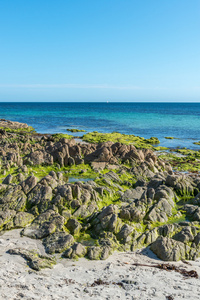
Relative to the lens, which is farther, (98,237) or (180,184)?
(180,184)

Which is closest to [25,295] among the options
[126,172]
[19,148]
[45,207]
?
[45,207]

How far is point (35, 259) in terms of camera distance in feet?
33.0

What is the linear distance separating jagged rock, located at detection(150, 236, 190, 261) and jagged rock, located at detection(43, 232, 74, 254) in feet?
11.4

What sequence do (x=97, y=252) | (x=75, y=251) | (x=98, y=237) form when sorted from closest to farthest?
1. (x=75, y=251)
2. (x=97, y=252)
3. (x=98, y=237)

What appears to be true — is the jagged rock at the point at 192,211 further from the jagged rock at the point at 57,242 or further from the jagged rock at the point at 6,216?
the jagged rock at the point at 6,216

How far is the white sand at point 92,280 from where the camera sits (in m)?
8.45

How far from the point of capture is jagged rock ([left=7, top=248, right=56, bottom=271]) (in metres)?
9.77

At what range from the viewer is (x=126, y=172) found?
69.8ft

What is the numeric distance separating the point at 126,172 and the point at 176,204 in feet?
18.0

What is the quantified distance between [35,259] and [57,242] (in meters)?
1.38

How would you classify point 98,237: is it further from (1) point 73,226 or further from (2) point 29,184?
(2) point 29,184

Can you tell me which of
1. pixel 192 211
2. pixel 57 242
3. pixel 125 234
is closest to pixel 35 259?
pixel 57 242

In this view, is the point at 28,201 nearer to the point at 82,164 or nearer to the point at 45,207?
the point at 45,207

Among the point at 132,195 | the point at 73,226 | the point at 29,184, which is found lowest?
the point at 73,226
